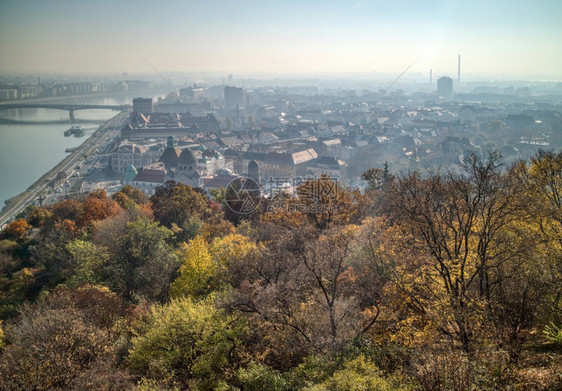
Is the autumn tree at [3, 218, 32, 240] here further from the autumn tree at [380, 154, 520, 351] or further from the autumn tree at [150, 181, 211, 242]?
the autumn tree at [380, 154, 520, 351]

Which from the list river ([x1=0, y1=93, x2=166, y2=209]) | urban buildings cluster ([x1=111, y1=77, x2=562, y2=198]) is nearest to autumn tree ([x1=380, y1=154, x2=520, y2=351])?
urban buildings cluster ([x1=111, y1=77, x2=562, y2=198])

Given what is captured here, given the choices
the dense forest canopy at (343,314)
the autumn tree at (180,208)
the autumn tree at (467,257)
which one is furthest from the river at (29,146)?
the autumn tree at (467,257)

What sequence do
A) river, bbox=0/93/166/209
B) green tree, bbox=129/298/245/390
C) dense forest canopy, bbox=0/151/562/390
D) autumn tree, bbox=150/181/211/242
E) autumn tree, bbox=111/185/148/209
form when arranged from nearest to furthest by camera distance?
dense forest canopy, bbox=0/151/562/390 < green tree, bbox=129/298/245/390 < autumn tree, bbox=150/181/211/242 < autumn tree, bbox=111/185/148/209 < river, bbox=0/93/166/209

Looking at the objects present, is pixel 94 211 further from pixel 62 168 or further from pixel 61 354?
pixel 62 168

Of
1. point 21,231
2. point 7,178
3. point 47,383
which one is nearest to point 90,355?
point 47,383

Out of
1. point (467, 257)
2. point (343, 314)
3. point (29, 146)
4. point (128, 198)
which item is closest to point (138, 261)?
point (343, 314)

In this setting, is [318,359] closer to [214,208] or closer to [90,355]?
[90,355]
